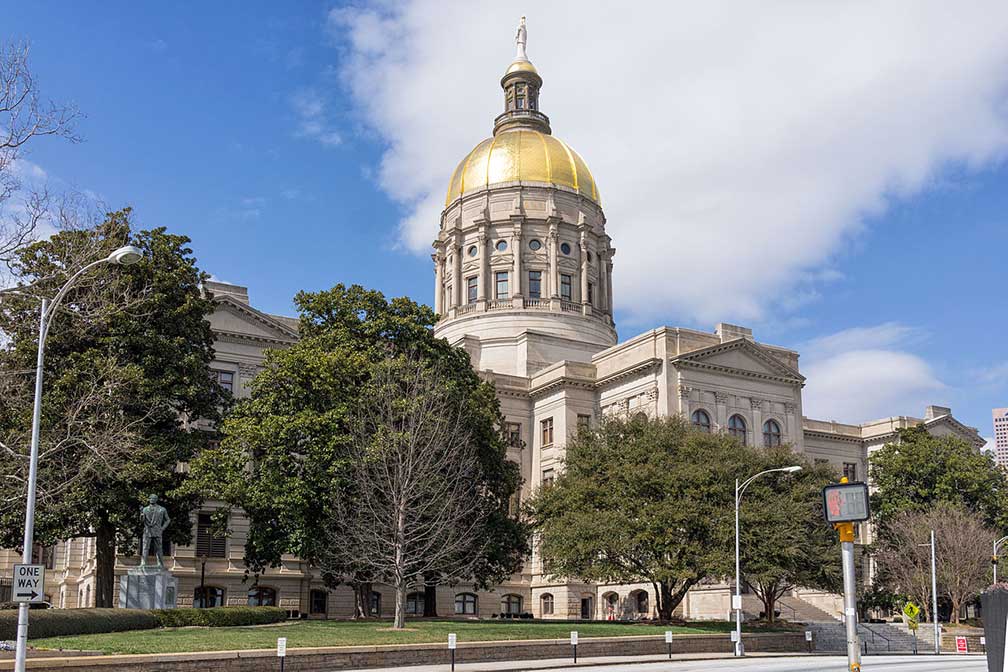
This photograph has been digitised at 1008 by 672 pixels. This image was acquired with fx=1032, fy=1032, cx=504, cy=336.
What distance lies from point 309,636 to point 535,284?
54648mm

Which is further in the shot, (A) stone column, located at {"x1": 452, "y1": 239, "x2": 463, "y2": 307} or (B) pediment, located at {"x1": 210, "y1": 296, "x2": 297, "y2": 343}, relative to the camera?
(A) stone column, located at {"x1": 452, "y1": 239, "x2": 463, "y2": 307}

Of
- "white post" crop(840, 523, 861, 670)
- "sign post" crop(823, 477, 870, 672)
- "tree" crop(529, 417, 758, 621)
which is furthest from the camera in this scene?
"tree" crop(529, 417, 758, 621)

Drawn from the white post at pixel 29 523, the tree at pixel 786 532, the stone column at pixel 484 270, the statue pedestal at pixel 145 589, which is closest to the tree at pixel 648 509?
the tree at pixel 786 532

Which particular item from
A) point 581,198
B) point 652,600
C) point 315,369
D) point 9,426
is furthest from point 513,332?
point 9,426

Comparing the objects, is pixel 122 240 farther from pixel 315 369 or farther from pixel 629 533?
pixel 629 533

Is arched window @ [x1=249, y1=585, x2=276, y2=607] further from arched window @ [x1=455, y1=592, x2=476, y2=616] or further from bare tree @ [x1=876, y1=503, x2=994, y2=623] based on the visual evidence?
bare tree @ [x1=876, y1=503, x2=994, y2=623]

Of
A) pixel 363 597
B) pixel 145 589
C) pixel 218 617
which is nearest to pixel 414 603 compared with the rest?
pixel 363 597

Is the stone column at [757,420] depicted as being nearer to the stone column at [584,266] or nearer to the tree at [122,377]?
the stone column at [584,266]

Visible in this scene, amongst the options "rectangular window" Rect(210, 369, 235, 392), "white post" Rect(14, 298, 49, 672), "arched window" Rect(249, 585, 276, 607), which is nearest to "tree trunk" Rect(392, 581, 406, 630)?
"white post" Rect(14, 298, 49, 672)

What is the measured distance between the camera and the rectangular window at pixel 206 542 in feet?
194

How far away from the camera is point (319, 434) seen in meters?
45.3

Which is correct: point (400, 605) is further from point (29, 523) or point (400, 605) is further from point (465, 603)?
point (465, 603)

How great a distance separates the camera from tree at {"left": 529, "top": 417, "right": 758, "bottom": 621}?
4812 centimetres

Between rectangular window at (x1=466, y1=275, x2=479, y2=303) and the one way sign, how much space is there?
6851cm
